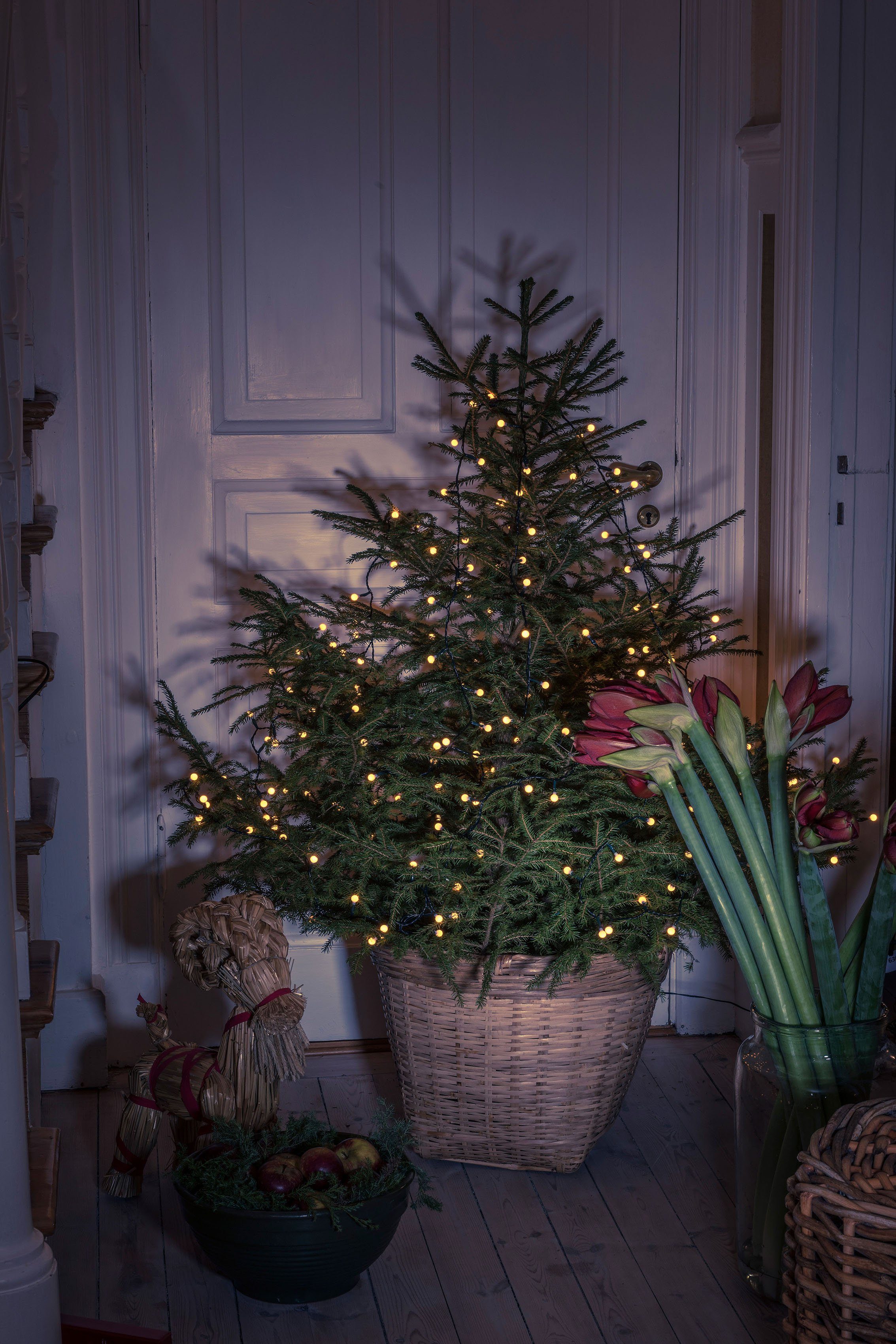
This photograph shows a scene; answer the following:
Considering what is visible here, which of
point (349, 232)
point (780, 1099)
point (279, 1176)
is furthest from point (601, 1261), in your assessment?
point (349, 232)

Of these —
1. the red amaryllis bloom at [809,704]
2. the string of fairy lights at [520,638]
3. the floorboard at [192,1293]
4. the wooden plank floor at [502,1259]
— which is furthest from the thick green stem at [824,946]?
the floorboard at [192,1293]

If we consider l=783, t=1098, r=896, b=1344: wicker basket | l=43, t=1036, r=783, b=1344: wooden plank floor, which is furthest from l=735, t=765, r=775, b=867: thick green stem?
l=43, t=1036, r=783, b=1344: wooden plank floor

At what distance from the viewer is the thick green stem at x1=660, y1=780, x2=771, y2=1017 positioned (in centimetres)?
166

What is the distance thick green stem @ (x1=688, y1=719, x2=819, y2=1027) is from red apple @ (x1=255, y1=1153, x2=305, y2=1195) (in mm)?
678

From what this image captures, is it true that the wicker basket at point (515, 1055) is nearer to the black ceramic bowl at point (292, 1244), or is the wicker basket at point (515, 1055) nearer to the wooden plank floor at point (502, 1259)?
the wooden plank floor at point (502, 1259)

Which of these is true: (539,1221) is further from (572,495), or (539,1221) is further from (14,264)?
(14,264)

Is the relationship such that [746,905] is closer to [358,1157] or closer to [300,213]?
[358,1157]

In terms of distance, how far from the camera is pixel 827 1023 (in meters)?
1.67

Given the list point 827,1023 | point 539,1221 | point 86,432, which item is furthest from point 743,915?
point 86,432

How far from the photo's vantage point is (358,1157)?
5.70 ft

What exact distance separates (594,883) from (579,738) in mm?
377

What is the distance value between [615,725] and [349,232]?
50.2 inches

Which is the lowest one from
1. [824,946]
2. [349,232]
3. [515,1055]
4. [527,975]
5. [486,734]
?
[515,1055]

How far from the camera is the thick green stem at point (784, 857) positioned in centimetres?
167
